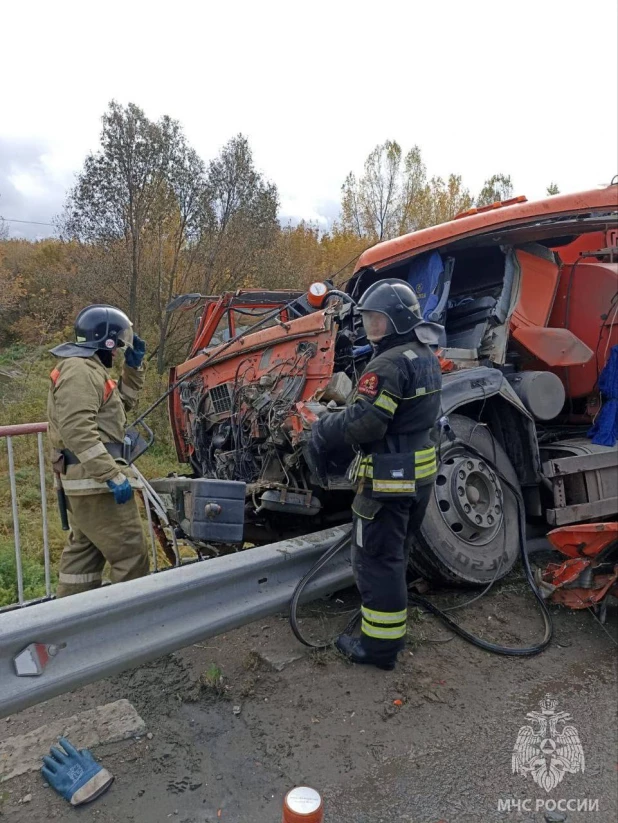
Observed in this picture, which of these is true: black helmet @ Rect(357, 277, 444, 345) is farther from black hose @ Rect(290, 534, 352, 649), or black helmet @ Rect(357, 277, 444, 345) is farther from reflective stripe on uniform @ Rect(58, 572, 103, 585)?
reflective stripe on uniform @ Rect(58, 572, 103, 585)

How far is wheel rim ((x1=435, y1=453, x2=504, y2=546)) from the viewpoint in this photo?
322cm

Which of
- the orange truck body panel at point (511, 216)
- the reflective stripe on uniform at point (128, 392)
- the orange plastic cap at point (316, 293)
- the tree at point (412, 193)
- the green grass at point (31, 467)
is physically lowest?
the green grass at point (31, 467)

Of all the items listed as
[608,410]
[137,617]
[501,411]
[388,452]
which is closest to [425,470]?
[388,452]

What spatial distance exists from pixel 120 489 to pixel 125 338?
35.8 inches

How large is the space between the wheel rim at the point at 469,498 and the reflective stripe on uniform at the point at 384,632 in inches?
30.2

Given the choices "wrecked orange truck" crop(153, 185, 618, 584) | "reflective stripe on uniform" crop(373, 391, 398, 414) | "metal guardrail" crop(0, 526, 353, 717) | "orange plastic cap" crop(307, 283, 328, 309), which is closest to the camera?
"metal guardrail" crop(0, 526, 353, 717)

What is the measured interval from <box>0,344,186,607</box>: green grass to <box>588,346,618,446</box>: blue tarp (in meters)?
4.13

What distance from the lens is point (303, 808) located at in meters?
1.45

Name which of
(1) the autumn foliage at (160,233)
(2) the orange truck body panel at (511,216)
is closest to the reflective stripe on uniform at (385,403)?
(2) the orange truck body panel at (511,216)

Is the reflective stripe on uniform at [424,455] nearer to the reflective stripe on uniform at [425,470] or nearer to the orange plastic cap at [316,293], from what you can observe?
the reflective stripe on uniform at [425,470]

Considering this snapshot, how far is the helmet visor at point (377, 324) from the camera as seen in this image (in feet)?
9.09

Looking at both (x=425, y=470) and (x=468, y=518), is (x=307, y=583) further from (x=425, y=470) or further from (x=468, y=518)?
(x=468, y=518)

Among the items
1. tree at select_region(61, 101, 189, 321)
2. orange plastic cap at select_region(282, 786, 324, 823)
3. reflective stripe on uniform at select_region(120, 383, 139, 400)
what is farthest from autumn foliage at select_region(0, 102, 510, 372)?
orange plastic cap at select_region(282, 786, 324, 823)

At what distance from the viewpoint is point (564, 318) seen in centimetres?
420
